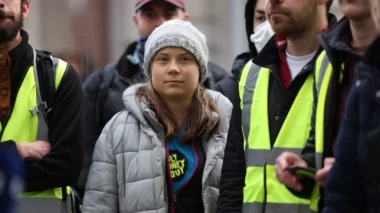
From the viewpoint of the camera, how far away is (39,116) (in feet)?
22.6

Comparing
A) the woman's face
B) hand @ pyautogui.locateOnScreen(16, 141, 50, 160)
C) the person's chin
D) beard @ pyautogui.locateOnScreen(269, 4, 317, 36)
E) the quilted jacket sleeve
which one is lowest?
the quilted jacket sleeve

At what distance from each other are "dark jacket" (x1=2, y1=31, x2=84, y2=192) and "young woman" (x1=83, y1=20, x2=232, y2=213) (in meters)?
0.19

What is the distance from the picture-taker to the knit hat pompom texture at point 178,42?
723 cm

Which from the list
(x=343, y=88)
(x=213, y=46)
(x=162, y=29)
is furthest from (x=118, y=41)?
(x=343, y=88)

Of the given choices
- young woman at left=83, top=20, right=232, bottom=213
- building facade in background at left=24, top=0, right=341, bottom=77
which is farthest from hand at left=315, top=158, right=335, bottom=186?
building facade in background at left=24, top=0, right=341, bottom=77

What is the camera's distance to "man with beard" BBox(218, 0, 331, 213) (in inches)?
242

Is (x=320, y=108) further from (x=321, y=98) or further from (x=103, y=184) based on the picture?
(x=103, y=184)

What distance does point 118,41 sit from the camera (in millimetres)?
21969

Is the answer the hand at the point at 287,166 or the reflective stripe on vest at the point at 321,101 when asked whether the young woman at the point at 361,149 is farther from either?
the reflective stripe on vest at the point at 321,101

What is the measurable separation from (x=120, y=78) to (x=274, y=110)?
262 cm

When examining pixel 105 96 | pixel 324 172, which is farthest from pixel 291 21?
pixel 105 96

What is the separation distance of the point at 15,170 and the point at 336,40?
1.44 metres

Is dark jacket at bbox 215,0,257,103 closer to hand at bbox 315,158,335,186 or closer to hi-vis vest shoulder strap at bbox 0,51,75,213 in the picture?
hi-vis vest shoulder strap at bbox 0,51,75,213

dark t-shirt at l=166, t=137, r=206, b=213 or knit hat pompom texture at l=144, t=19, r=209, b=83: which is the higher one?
knit hat pompom texture at l=144, t=19, r=209, b=83
